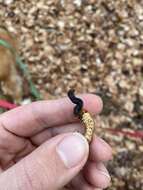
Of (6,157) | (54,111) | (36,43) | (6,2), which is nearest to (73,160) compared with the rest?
(54,111)

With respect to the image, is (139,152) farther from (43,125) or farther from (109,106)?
(43,125)

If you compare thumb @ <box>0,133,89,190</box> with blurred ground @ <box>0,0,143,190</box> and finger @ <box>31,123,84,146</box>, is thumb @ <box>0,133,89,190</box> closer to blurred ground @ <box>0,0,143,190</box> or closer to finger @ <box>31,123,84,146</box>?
finger @ <box>31,123,84,146</box>

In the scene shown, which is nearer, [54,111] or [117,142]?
[54,111]

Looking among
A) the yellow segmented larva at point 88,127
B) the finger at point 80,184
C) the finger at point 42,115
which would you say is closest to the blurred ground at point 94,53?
the finger at point 80,184

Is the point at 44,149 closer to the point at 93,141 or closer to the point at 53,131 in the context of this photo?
the point at 93,141

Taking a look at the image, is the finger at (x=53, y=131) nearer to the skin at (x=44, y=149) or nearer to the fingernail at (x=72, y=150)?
the skin at (x=44, y=149)

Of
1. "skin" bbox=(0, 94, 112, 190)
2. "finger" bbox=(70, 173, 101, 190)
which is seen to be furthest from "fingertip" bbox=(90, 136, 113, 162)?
"finger" bbox=(70, 173, 101, 190)
